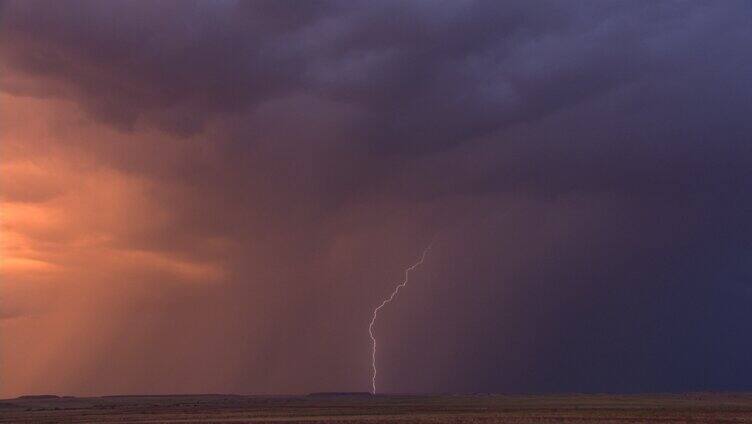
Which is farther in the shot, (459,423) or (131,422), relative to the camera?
(131,422)

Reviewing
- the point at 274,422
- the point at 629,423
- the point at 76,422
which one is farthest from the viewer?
the point at 76,422

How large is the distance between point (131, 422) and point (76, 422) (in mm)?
7763

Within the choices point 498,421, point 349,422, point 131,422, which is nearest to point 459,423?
point 498,421

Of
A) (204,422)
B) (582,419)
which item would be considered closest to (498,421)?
(582,419)

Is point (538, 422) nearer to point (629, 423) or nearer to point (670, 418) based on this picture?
point (629, 423)

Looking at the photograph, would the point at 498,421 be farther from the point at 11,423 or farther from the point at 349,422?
the point at 11,423

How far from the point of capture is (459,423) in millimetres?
68500

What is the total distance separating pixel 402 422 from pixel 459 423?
5.66m

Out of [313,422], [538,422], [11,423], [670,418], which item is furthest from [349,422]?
[11,423]

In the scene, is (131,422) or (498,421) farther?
(131,422)

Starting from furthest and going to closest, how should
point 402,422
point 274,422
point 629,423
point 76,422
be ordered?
point 76,422
point 274,422
point 402,422
point 629,423

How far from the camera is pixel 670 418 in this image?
74.6 metres

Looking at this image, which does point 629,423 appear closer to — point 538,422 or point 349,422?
point 538,422

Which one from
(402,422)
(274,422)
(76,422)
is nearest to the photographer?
(402,422)
